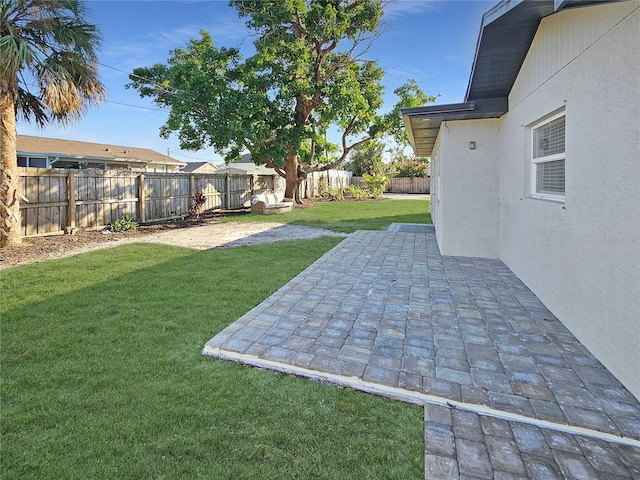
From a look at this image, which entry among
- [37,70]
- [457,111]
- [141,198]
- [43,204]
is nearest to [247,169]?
[141,198]

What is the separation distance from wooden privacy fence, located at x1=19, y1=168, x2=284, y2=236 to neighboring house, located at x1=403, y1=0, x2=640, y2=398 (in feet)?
29.8

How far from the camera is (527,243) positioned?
5203mm

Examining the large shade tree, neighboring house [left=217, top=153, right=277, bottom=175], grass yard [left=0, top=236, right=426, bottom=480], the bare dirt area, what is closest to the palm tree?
the bare dirt area

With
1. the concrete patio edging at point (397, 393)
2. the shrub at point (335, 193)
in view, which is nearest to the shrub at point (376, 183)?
the shrub at point (335, 193)

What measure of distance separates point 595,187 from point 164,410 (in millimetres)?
3945

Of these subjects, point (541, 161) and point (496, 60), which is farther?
point (496, 60)

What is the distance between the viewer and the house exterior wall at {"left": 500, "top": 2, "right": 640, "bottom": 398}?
2709 millimetres

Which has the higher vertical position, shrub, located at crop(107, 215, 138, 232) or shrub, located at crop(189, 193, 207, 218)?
shrub, located at crop(189, 193, 207, 218)

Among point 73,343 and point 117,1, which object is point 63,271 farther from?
point 117,1

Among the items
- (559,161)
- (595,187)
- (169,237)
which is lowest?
(169,237)

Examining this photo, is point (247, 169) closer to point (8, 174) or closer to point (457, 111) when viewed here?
point (8, 174)

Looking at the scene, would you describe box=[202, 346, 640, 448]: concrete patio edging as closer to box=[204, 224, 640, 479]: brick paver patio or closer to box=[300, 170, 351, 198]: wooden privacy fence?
box=[204, 224, 640, 479]: brick paver patio

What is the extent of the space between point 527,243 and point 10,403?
588 cm

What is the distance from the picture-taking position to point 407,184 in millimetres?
35875
